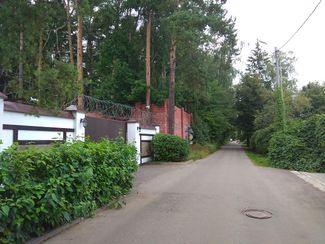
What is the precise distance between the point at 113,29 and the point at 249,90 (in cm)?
2258

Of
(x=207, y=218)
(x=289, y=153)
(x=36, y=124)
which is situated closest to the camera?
(x=207, y=218)

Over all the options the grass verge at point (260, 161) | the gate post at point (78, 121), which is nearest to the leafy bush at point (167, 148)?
the grass verge at point (260, 161)

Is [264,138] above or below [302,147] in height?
above

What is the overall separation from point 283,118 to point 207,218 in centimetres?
2253

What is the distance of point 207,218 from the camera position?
8.20 metres

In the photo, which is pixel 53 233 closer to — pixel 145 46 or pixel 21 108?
pixel 21 108

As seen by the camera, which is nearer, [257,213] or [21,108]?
[257,213]

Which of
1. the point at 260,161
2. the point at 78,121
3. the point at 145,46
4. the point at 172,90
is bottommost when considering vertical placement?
the point at 260,161

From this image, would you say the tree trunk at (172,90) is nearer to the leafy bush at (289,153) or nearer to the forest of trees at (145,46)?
the forest of trees at (145,46)

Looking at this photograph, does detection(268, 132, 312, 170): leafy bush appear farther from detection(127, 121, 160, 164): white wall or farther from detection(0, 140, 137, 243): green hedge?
detection(0, 140, 137, 243): green hedge

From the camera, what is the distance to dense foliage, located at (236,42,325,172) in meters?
22.2

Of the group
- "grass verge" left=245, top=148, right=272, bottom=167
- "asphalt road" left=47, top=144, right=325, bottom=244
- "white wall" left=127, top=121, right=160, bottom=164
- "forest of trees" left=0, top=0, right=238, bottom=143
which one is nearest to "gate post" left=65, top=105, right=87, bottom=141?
"asphalt road" left=47, top=144, right=325, bottom=244

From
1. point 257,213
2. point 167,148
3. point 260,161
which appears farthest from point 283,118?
point 257,213

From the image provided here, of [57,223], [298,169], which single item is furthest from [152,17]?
[57,223]
